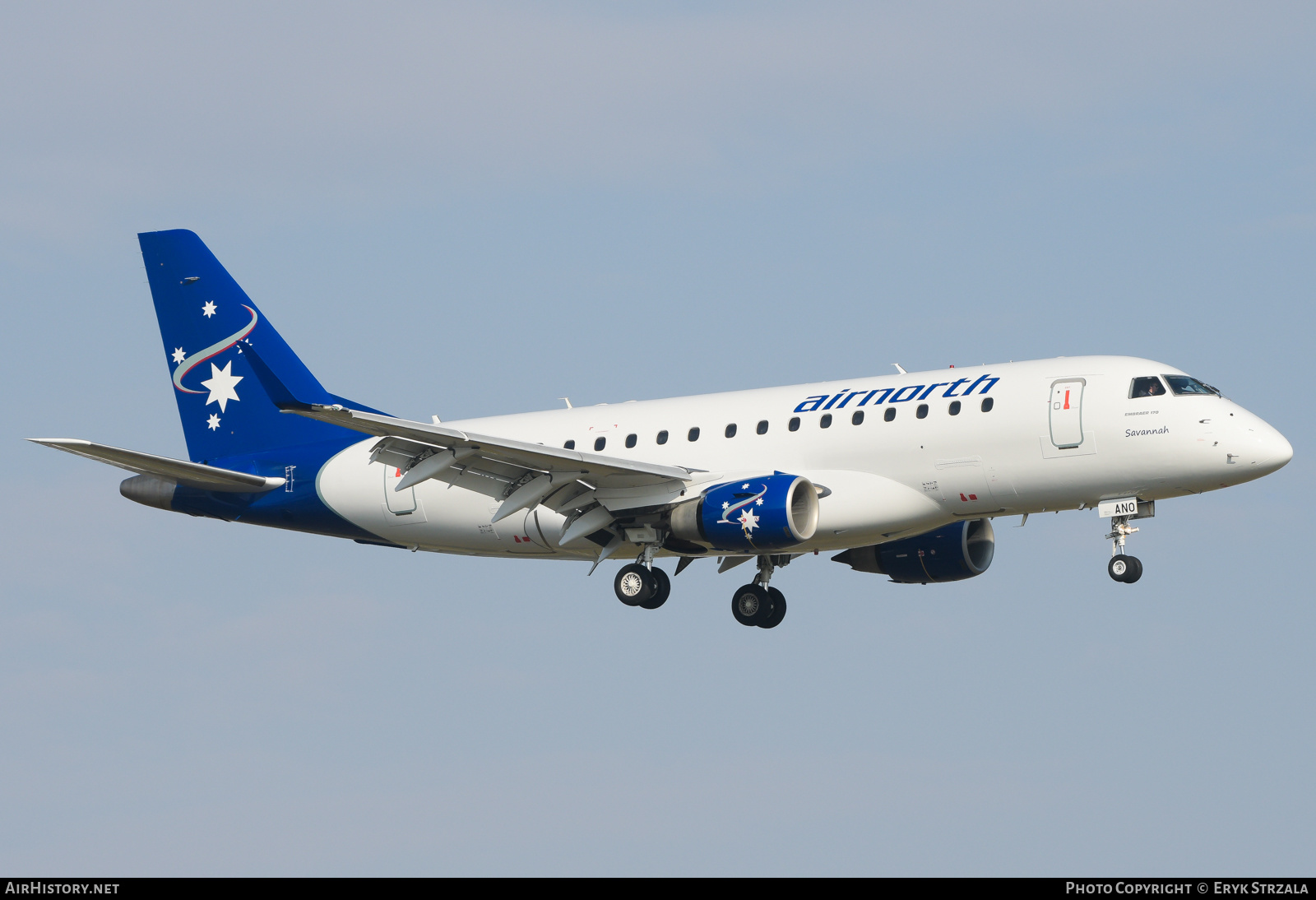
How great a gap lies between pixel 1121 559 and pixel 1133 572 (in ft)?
1.13

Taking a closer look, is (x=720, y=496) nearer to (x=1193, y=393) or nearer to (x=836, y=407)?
(x=836, y=407)

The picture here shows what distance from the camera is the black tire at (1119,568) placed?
35.0 meters

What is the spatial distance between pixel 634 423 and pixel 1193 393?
39.6 feet

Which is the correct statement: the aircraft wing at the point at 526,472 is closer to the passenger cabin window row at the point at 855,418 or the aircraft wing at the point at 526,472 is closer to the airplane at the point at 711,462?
the airplane at the point at 711,462

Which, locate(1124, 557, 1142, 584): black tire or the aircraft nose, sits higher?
the aircraft nose

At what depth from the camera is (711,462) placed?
37.6m

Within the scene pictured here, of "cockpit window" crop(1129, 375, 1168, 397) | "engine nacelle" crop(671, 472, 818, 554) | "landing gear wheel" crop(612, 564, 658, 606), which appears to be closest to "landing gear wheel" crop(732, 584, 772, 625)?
"landing gear wheel" crop(612, 564, 658, 606)

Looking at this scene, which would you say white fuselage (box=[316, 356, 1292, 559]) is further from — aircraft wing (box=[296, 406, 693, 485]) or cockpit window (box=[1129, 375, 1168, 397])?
aircraft wing (box=[296, 406, 693, 485])

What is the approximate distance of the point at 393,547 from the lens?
1638 inches

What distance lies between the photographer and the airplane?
34.3 metres

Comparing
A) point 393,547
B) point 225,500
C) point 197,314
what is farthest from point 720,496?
point 197,314

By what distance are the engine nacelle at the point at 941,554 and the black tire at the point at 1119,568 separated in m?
5.85

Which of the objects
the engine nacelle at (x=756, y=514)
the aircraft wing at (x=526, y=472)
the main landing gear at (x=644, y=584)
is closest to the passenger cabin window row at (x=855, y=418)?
the aircraft wing at (x=526, y=472)

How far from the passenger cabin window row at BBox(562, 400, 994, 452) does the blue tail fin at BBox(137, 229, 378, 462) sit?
24.7 ft
